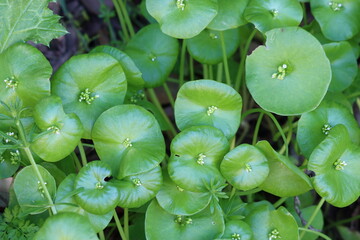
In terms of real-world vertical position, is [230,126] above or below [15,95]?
below

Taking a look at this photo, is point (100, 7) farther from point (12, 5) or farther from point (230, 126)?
point (230, 126)

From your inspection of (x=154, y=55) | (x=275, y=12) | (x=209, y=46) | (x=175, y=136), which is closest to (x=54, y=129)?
(x=175, y=136)

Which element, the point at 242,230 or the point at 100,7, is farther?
the point at 100,7

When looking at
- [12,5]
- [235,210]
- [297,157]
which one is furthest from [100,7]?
[235,210]

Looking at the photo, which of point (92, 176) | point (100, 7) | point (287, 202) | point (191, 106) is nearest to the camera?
point (92, 176)

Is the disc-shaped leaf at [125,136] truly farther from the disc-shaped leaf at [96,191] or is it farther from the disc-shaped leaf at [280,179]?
the disc-shaped leaf at [280,179]

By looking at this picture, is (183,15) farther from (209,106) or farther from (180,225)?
(180,225)

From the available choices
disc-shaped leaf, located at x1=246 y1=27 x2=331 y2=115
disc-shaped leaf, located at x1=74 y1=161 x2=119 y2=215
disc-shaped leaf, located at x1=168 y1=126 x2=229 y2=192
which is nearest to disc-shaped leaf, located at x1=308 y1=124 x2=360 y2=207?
disc-shaped leaf, located at x1=246 y1=27 x2=331 y2=115
